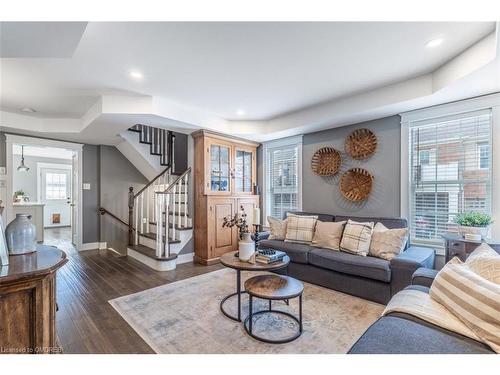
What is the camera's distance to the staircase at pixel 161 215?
3.95 metres

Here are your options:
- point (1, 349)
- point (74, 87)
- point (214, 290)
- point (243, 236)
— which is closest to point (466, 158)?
point (243, 236)

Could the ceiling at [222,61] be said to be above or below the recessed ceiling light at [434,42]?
below

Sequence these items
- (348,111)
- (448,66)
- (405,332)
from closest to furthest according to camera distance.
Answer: (405,332)
(448,66)
(348,111)

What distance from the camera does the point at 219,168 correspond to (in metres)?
4.44

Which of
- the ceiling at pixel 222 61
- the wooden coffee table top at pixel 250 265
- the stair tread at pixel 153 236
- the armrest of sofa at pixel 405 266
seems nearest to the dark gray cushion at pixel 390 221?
the armrest of sofa at pixel 405 266

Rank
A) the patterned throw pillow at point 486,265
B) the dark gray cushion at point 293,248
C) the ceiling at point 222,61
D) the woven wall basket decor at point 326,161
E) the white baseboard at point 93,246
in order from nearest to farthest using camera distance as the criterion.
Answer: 1. the patterned throw pillow at point 486,265
2. the ceiling at point 222,61
3. the dark gray cushion at point 293,248
4. the woven wall basket decor at point 326,161
5. the white baseboard at point 93,246

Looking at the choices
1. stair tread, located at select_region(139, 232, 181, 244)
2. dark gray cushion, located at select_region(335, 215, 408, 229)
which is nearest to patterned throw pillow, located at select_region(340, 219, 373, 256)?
dark gray cushion, located at select_region(335, 215, 408, 229)

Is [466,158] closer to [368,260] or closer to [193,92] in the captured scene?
[368,260]

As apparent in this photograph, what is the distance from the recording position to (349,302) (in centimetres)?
271

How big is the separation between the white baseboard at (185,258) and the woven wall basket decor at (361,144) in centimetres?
321

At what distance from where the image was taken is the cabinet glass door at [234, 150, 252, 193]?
4.77 m

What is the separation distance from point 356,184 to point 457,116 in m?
1.43

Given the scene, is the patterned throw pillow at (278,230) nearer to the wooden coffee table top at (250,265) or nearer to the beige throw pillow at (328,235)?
the beige throw pillow at (328,235)
